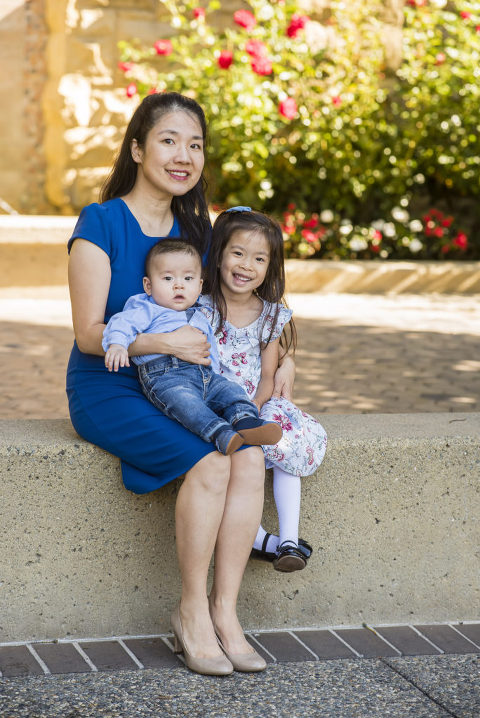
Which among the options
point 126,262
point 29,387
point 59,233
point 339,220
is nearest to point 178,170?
point 126,262

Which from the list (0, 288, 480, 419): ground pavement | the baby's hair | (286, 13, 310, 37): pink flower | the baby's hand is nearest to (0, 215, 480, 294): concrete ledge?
(0, 288, 480, 419): ground pavement

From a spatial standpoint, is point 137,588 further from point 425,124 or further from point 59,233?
point 425,124

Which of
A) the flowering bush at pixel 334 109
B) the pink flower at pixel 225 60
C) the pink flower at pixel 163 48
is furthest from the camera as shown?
the pink flower at pixel 163 48

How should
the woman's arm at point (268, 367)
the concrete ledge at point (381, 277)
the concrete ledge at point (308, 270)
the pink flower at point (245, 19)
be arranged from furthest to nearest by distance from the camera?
the pink flower at point (245, 19)
the concrete ledge at point (381, 277)
the concrete ledge at point (308, 270)
the woman's arm at point (268, 367)

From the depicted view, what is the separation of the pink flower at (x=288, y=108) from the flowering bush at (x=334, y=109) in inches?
0.4

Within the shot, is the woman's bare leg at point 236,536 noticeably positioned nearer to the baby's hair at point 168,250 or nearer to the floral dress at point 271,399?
the floral dress at point 271,399

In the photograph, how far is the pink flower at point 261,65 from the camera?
7688mm

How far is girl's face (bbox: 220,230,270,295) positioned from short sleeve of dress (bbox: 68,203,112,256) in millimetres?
367

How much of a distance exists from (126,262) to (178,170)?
0.33m

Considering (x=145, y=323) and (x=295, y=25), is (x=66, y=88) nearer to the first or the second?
(x=295, y=25)

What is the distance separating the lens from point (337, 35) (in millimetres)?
8375

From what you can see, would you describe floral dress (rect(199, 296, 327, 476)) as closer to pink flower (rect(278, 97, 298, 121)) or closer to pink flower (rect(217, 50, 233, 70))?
pink flower (rect(278, 97, 298, 121))

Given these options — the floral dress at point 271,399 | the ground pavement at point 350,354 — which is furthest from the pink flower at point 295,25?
the floral dress at point 271,399

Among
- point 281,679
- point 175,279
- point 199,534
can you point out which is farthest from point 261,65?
point 281,679
